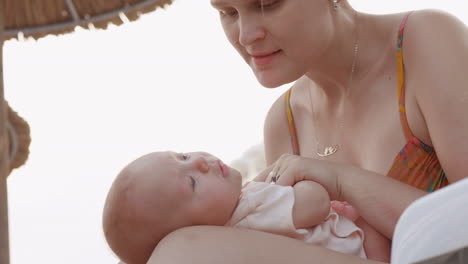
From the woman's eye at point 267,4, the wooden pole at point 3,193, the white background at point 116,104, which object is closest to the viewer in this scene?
the wooden pole at point 3,193

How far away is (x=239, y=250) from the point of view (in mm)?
1065

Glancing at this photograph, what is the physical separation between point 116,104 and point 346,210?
3751 millimetres

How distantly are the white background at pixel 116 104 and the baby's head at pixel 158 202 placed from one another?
3.08 m

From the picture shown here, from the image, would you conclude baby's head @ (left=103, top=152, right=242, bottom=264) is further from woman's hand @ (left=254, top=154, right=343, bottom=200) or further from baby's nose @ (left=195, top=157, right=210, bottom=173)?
woman's hand @ (left=254, top=154, right=343, bottom=200)

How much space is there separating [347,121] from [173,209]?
2.20 ft

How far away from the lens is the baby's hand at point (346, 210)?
4.42 feet

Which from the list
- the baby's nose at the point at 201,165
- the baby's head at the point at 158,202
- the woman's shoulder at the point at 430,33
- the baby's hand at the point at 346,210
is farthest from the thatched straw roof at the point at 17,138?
the woman's shoulder at the point at 430,33

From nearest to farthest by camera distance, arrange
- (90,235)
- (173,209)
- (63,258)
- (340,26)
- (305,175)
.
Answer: (173,209) < (305,175) < (340,26) < (63,258) < (90,235)

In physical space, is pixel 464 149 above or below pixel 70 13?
below

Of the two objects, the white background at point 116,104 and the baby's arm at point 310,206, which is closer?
the baby's arm at point 310,206

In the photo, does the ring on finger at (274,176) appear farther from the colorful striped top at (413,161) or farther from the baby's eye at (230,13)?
the baby's eye at (230,13)

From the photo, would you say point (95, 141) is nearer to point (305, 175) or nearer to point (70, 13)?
point (70, 13)

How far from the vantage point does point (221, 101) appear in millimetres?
5066

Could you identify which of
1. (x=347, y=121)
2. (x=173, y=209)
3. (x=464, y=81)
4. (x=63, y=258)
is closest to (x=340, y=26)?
(x=347, y=121)
